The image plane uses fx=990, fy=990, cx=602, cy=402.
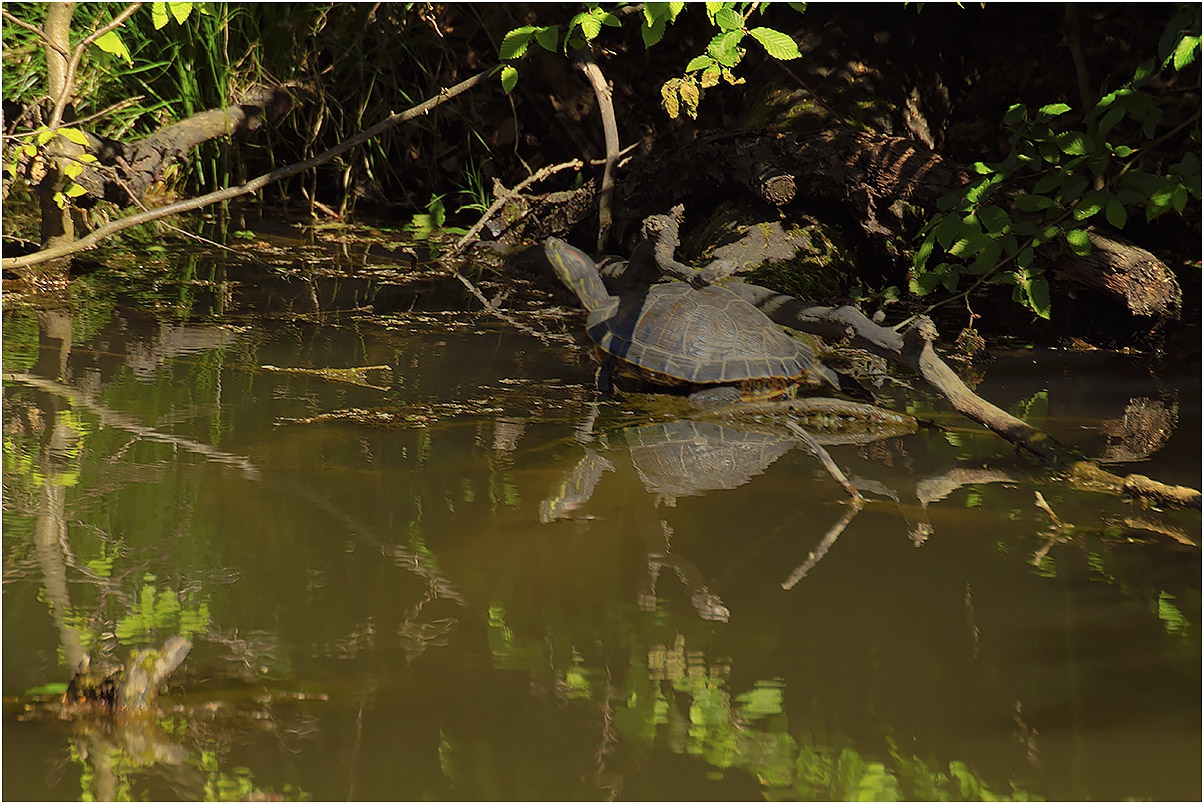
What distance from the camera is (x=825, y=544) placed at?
9.20ft

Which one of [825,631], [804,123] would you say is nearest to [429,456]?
[825,631]

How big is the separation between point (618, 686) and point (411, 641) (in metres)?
0.50

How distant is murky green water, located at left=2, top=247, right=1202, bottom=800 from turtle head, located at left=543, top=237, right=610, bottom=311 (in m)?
0.83

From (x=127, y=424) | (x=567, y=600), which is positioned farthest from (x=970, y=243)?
(x=127, y=424)

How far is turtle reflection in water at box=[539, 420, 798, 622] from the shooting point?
271 cm

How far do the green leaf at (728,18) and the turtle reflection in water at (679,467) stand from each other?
5.56ft

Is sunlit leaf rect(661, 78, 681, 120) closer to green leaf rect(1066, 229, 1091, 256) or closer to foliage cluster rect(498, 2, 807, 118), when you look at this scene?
foliage cluster rect(498, 2, 807, 118)

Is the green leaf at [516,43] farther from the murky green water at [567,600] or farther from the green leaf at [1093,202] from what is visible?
the green leaf at [1093,202]

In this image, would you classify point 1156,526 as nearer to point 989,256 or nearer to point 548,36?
point 989,256

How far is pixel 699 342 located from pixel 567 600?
188 centimetres

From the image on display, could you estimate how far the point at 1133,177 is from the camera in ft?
13.5

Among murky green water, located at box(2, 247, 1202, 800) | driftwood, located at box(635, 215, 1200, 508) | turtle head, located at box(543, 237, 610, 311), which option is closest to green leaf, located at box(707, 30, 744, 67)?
driftwood, located at box(635, 215, 1200, 508)

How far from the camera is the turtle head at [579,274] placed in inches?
187

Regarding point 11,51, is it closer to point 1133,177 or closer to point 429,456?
point 429,456
